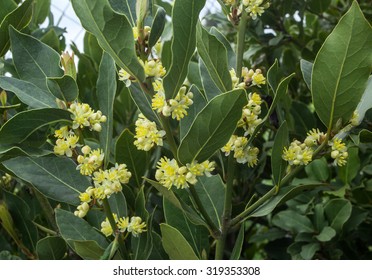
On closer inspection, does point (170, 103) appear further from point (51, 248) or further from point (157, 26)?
point (51, 248)

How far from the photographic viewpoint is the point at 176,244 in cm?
93

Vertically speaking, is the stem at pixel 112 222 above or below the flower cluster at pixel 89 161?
below

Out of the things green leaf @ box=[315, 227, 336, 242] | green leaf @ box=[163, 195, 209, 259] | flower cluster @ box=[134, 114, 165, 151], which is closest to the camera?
flower cluster @ box=[134, 114, 165, 151]

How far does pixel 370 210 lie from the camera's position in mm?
1512

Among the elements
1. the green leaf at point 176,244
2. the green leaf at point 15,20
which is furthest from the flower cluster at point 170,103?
the green leaf at point 15,20

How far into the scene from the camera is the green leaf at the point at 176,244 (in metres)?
0.91

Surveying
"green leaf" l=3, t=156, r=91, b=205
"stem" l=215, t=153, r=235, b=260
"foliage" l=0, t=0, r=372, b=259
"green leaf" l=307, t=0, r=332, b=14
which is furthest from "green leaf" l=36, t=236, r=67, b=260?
"green leaf" l=307, t=0, r=332, b=14

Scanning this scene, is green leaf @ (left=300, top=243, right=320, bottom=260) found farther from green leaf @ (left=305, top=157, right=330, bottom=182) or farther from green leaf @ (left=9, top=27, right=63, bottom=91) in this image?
green leaf @ (left=9, top=27, right=63, bottom=91)

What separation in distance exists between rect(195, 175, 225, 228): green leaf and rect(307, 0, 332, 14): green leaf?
75 cm

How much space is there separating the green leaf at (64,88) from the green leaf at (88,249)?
243mm

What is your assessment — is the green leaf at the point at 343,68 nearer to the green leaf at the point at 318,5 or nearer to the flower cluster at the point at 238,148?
the flower cluster at the point at 238,148

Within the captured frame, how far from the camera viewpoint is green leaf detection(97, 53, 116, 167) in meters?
0.95

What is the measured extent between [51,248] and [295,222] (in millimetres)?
629

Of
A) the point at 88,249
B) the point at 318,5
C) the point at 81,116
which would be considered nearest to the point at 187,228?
the point at 88,249
